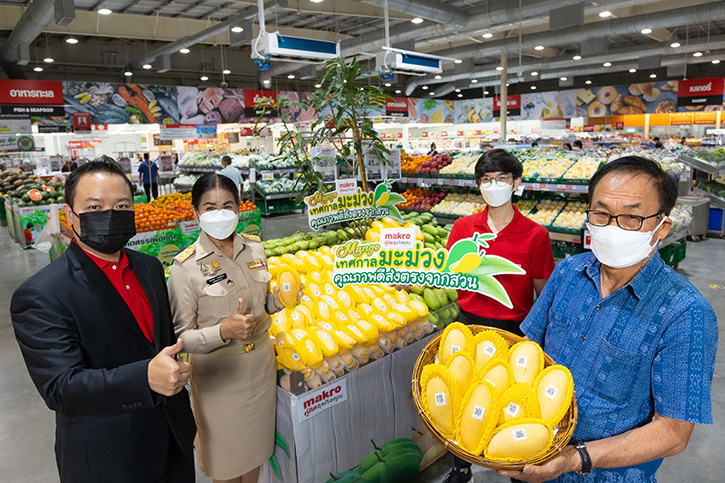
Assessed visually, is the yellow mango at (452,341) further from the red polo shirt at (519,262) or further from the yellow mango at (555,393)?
the red polo shirt at (519,262)

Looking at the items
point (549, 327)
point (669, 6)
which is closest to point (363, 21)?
point (669, 6)

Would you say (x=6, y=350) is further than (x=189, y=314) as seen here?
Yes

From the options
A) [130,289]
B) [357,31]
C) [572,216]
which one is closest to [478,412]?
[130,289]

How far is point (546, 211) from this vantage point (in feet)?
21.9

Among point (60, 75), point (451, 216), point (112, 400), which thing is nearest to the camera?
point (112, 400)

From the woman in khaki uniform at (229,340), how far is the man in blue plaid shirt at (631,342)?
1.22m

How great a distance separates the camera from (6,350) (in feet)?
16.8

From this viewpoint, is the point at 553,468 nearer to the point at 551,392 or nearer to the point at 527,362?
the point at 551,392

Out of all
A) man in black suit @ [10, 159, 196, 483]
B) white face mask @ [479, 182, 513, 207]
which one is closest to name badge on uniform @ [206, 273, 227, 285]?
man in black suit @ [10, 159, 196, 483]

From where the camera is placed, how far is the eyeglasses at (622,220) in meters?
1.41

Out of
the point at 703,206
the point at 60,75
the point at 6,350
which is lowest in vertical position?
the point at 6,350

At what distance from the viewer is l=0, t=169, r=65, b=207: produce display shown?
945 cm

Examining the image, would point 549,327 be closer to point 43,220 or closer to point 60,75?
point 43,220

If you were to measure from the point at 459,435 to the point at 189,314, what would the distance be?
1171 millimetres
